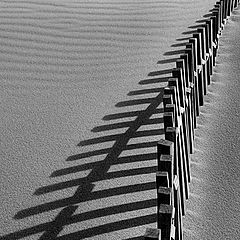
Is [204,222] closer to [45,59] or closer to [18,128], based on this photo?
[18,128]

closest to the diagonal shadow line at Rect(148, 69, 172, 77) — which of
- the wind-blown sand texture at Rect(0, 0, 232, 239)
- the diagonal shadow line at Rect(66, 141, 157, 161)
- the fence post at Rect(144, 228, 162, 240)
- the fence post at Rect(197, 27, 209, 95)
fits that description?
the wind-blown sand texture at Rect(0, 0, 232, 239)

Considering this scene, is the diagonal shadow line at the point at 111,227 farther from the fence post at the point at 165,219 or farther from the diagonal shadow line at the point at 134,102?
the diagonal shadow line at the point at 134,102

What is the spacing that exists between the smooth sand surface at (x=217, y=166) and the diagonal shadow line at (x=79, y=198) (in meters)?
0.30

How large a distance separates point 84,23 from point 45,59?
47.1 inches

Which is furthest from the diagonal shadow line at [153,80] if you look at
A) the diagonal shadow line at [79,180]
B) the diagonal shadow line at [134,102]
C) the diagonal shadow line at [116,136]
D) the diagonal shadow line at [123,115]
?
the diagonal shadow line at [79,180]

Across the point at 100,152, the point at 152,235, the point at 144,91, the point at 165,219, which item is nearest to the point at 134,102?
the point at 144,91

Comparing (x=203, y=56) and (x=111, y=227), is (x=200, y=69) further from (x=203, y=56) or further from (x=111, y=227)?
(x=111, y=227)

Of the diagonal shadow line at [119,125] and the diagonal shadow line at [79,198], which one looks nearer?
the diagonal shadow line at [79,198]

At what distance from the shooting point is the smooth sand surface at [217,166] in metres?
3.18

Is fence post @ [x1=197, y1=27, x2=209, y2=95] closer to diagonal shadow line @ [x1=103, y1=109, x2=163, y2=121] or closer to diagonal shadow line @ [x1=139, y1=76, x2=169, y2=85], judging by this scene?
diagonal shadow line @ [x1=139, y1=76, x2=169, y2=85]

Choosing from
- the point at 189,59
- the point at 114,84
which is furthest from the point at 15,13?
the point at 189,59

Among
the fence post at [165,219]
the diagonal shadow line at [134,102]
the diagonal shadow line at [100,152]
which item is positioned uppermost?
the fence post at [165,219]

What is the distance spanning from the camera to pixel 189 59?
4094mm

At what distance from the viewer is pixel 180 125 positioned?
11.3 ft
